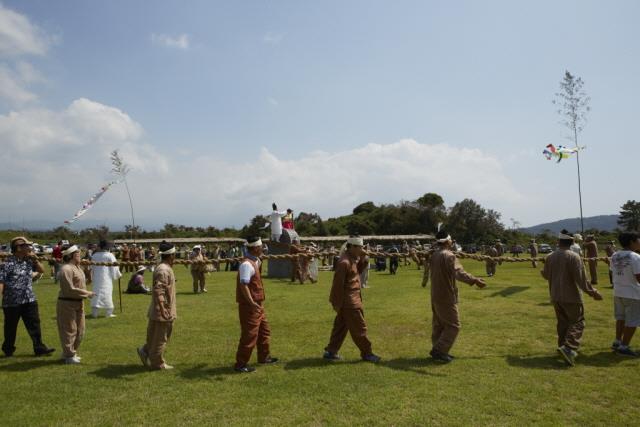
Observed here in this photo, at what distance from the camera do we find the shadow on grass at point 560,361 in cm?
605

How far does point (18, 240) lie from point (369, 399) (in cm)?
618

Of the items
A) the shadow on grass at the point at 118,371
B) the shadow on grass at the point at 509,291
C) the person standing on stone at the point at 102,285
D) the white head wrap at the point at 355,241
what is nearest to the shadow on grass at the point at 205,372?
the shadow on grass at the point at 118,371

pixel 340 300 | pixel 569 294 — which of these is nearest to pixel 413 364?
pixel 340 300

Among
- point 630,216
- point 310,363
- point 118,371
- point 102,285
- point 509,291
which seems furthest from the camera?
point 630,216

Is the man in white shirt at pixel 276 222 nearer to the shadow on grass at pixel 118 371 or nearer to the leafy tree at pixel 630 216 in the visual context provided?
the shadow on grass at pixel 118 371

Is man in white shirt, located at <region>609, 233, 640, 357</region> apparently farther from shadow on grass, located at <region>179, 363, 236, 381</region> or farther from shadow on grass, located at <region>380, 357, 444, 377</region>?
shadow on grass, located at <region>179, 363, 236, 381</region>

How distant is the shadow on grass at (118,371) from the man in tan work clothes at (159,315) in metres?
0.14

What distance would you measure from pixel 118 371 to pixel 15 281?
255cm

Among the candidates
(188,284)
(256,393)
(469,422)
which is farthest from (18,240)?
(188,284)

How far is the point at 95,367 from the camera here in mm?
6219

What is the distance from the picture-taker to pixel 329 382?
5398mm

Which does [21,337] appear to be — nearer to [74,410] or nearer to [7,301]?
[7,301]

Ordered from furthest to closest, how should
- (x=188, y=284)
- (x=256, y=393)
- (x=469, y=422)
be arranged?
(x=188, y=284)
(x=256, y=393)
(x=469, y=422)

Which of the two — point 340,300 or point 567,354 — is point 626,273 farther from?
point 340,300
